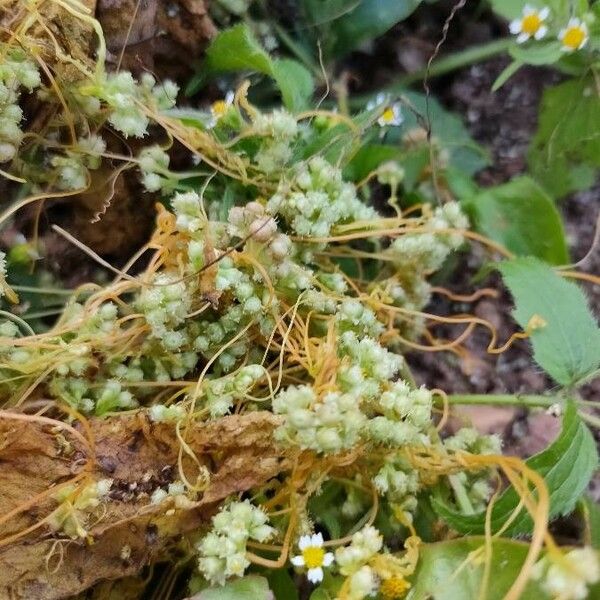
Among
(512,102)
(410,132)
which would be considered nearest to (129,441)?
(410,132)

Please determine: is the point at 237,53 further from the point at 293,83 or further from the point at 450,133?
the point at 450,133

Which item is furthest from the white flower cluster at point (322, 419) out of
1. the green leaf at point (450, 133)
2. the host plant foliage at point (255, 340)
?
the green leaf at point (450, 133)

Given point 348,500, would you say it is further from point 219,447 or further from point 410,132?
point 410,132

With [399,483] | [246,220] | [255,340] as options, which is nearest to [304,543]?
[399,483]

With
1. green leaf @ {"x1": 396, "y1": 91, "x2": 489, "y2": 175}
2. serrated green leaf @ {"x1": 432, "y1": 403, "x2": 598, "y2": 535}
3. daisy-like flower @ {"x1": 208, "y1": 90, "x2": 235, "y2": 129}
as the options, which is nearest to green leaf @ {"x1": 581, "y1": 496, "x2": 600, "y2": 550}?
serrated green leaf @ {"x1": 432, "y1": 403, "x2": 598, "y2": 535}

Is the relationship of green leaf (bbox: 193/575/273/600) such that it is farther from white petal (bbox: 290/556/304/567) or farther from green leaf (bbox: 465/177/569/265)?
green leaf (bbox: 465/177/569/265)

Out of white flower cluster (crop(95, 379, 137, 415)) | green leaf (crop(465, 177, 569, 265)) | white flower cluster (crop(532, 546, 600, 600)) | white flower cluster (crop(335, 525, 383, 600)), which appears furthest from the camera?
green leaf (crop(465, 177, 569, 265))

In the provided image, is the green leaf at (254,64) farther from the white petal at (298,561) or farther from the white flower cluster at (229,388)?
the white petal at (298,561)
